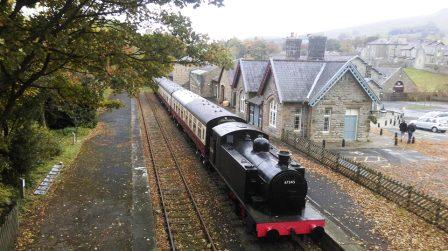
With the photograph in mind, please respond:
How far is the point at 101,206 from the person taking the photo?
13.8m

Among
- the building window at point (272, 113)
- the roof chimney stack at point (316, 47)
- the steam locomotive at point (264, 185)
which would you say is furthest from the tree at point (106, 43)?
the roof chimney stack at point (316, 47)

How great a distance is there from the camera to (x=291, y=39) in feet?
117

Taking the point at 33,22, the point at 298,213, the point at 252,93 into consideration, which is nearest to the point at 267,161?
the point at 298,213

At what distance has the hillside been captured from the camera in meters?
71.7

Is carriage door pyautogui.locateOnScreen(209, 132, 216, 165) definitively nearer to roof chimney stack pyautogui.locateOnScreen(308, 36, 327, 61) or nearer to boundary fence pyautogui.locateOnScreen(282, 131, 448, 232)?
boundary fence pyautogui.locateOnScreen(282, 131, 448, 232)

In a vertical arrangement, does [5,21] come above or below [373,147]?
above

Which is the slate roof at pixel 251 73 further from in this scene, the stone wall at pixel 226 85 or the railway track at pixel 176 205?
the railway track at pixel 176 205

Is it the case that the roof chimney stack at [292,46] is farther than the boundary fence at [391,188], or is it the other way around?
the roof chimney stack at [292,46]

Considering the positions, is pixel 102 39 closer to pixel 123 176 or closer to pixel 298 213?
pixel 298 213

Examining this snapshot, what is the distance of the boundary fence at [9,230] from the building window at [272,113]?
792 inches

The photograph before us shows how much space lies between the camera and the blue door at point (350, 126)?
88.7 feet

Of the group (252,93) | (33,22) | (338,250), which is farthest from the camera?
(252,93)

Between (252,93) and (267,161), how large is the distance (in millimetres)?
21530

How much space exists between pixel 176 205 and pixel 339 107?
16.3 meters
